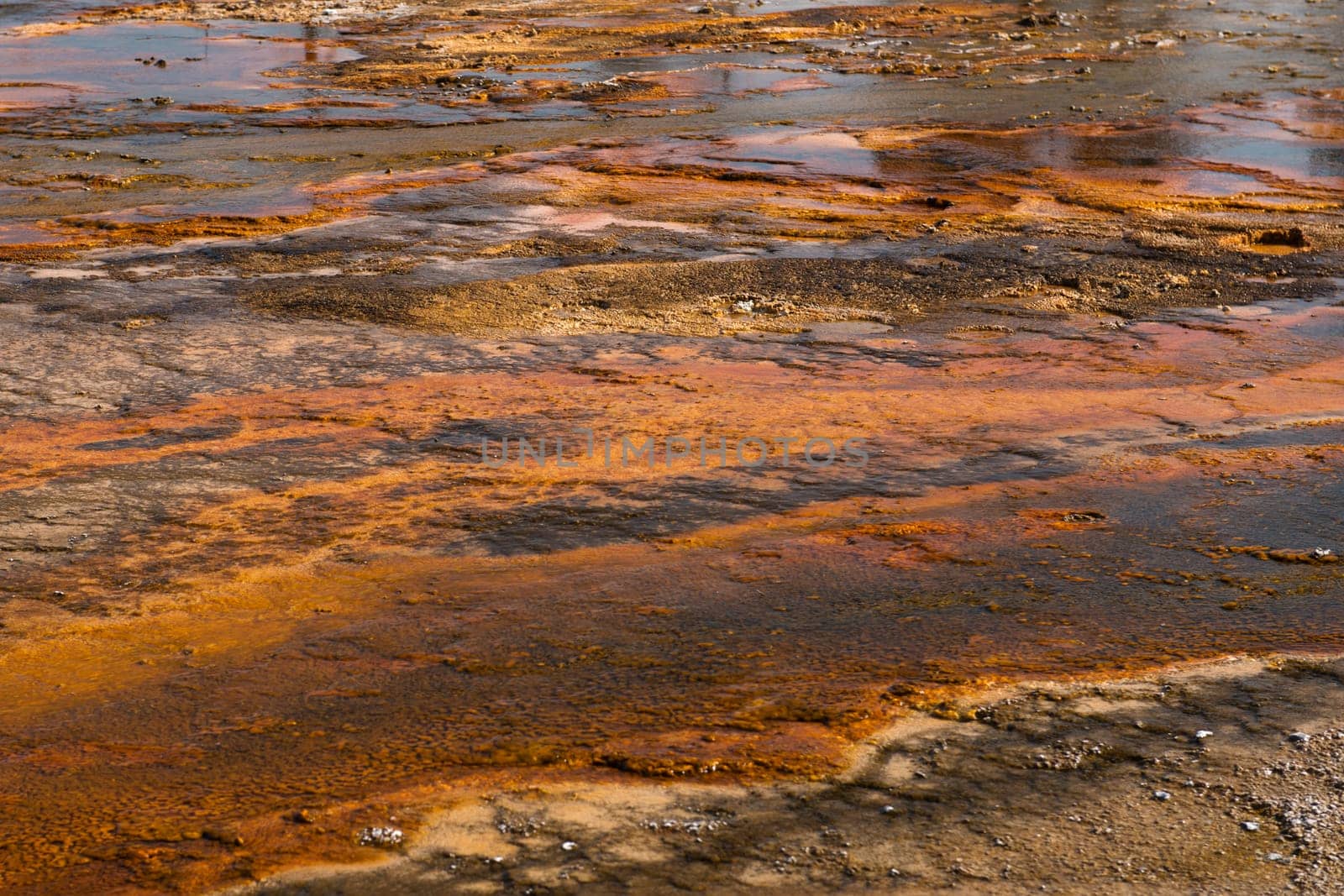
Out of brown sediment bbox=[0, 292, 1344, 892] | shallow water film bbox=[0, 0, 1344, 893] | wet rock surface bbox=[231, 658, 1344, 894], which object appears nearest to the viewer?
wet rock surface bbox=[231, 658, 1344, 894]

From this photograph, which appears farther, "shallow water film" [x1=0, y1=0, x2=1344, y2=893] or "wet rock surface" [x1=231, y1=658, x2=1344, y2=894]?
"shallow water film" [x1=0, y1=0, x2=1344, y2=893]

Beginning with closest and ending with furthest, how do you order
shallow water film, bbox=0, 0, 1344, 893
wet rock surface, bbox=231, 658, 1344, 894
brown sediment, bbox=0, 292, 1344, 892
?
wet rock surface, bbox=231, 658, 1344, 894 < shallow water film, bbox=0, 0, 1344, 893 < brown sediment, bbox=0, 292, 1344, 892

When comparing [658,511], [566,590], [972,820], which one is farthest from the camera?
[658,511]

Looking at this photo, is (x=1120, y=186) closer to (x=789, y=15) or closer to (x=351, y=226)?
(x=351, y=226)

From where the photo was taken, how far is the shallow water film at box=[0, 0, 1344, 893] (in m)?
3.09

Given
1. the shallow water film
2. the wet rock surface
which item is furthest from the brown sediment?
the wet rock surface

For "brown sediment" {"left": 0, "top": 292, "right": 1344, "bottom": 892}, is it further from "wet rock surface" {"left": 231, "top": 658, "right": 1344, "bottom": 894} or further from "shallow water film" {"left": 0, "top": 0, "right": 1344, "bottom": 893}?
"wet rock surface" {"left": 231, "top": 658, "right": 1344, "bottom": 894}

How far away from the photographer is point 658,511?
484 centimetres

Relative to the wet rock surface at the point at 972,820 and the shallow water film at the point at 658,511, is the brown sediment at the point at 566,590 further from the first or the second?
the wet rock surface at the point at 972,820

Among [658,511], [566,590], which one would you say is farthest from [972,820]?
[658,511]

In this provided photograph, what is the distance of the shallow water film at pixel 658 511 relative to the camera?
309 centimetres

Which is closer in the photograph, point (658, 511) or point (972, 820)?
point (972, 820)

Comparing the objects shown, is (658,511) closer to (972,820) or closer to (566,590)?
(566,590)

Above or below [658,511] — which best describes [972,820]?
below
